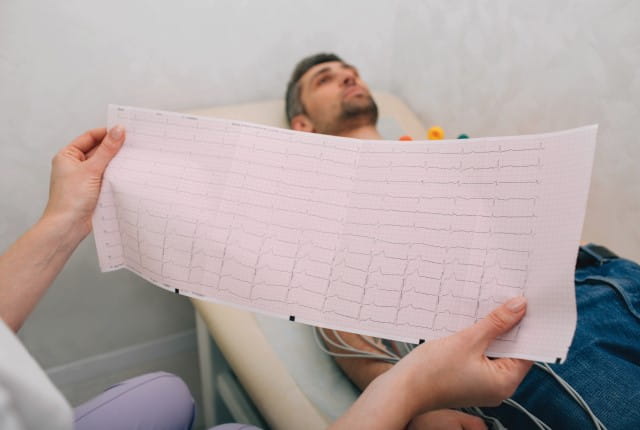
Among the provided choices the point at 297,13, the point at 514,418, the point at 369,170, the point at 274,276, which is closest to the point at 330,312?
the point at 274,276

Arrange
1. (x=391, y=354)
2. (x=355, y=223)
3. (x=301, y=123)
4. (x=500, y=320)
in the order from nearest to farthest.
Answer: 1. (x=500, y=320)
2. (x=355, y=223)
3. (x=391, y=354)
4. (x=301, y=123)

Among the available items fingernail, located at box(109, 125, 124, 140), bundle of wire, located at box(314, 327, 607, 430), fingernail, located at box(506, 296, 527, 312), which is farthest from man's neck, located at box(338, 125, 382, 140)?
fingernail, located at box(506, 296, 527, 312)

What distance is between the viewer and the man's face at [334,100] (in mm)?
1312

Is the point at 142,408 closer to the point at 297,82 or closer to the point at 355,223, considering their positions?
the point at 355,223

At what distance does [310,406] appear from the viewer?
84 cm

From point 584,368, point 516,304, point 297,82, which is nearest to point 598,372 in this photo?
point 584,368

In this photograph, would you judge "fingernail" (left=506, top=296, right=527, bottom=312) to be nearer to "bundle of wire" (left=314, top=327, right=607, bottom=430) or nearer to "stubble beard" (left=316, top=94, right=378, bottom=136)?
"bundle of wire" (left=314, top=327, right=607, bottom=430)

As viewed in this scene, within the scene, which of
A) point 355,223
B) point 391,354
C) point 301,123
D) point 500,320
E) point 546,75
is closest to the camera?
Answer: point 500,320

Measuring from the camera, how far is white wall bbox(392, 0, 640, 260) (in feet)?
3.51

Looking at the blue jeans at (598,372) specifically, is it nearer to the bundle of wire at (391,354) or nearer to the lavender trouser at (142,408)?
the bundle of wire at (391,354)

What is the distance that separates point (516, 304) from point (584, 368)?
0.26 metres

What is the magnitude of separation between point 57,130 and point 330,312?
0.87m

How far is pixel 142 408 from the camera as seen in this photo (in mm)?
753

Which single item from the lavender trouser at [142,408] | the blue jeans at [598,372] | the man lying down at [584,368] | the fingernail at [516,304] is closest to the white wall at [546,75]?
the man lying down at [584,368]
